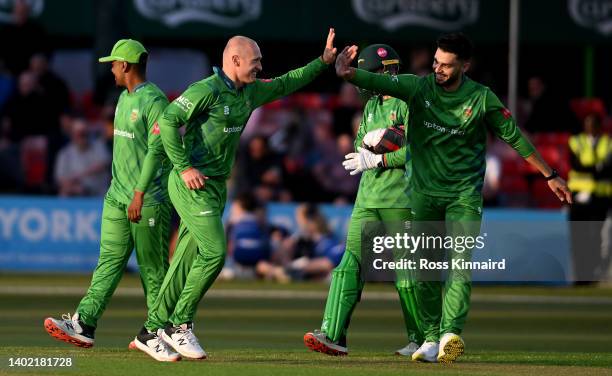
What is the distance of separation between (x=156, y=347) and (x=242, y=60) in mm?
2291

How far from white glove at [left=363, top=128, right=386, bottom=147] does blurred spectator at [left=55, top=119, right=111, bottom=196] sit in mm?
12187

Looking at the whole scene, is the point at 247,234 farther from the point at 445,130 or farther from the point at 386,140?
the point at 445,130


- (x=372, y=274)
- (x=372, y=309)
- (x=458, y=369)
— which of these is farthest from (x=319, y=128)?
(x=458, y=369)

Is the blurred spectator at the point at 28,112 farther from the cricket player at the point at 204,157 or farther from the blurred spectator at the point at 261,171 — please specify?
the cricket player at the point at 204,157

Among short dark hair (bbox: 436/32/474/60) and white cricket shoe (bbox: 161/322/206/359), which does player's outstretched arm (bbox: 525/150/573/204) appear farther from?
white cricket shoe (bbox: 161/322/206/359)

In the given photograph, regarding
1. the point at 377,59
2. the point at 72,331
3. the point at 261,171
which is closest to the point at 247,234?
the point at 261,171

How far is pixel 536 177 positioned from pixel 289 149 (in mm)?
4027

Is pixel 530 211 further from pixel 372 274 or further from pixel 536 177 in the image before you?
pixel 372 274

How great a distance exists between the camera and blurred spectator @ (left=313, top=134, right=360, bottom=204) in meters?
24.9

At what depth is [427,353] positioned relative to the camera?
41.8 feet

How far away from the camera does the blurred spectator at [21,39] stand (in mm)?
26328

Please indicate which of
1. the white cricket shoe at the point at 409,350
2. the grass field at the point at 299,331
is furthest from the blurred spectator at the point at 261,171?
the white cricket shoe at the point at 409,350

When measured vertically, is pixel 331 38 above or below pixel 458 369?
above

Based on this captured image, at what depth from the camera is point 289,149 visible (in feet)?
85.5
